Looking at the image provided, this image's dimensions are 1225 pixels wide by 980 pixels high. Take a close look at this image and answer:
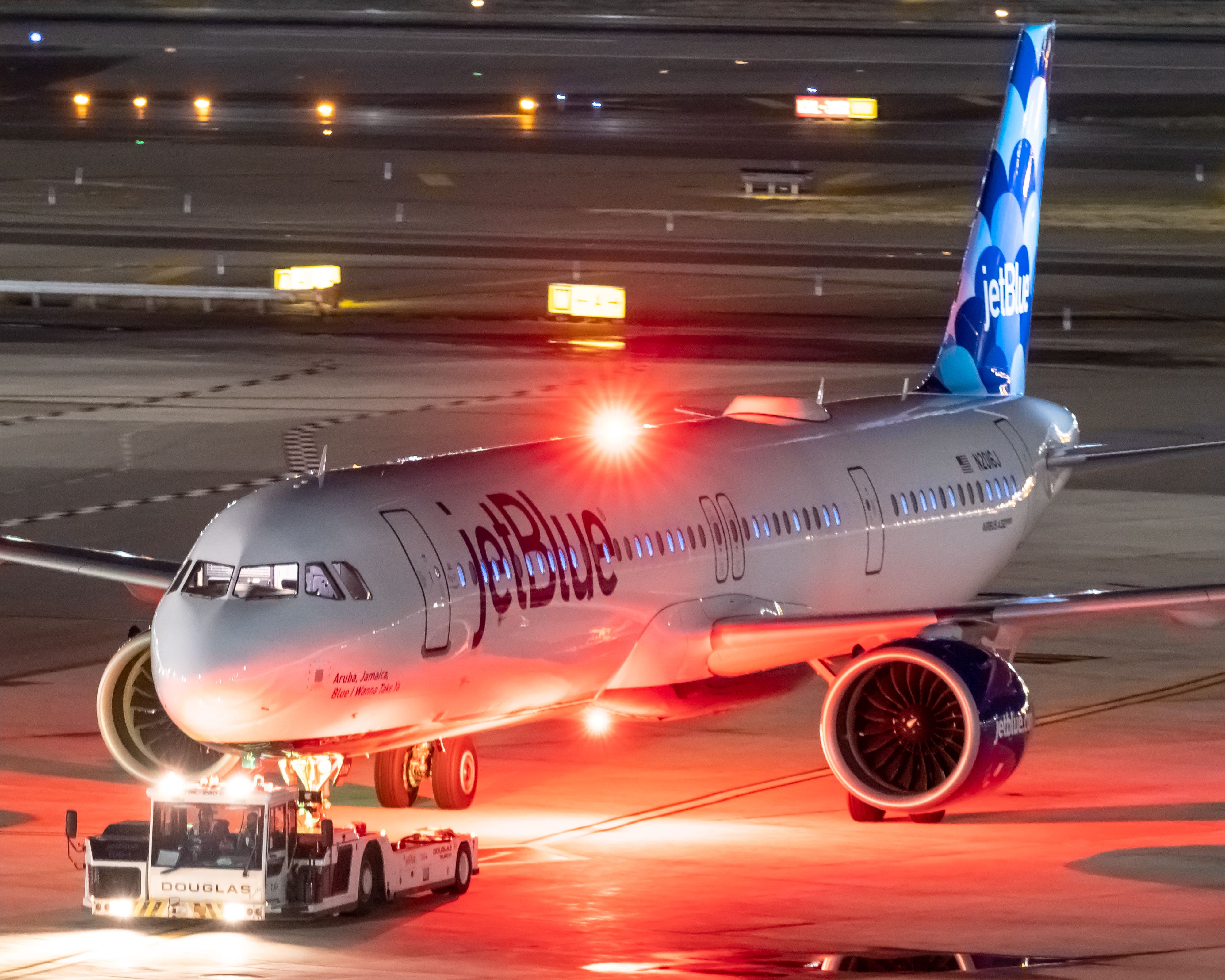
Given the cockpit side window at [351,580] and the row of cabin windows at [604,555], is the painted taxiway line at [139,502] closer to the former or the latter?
the row of cabin windows at [604,555]

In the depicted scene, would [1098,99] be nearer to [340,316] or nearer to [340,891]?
[340,316]

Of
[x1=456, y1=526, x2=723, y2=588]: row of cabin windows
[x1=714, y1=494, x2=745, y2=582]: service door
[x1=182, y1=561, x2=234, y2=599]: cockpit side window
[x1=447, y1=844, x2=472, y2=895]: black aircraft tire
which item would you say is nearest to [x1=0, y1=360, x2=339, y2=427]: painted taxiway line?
[x1=714, y1=494, x2=745, y2=582]: service door

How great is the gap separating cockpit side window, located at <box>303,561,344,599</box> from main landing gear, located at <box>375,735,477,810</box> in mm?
3484

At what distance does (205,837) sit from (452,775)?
16.4 feet

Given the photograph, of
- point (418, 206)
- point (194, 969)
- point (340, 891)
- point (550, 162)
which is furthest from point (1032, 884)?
point (550, 162)

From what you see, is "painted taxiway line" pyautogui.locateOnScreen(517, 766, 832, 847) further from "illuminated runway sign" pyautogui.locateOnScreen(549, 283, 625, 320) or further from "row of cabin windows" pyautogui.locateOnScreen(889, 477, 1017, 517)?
"illuminated runway sign" pyautogui.locateOnScreen(549, 283, 625, 320)

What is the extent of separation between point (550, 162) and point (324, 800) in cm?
8226

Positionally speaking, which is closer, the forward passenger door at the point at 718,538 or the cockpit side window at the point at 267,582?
the cockpit side window at the point at 267,582

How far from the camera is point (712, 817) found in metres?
26.0

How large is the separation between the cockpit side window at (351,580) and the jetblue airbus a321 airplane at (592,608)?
0.08 feet

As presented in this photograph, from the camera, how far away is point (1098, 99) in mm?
122312

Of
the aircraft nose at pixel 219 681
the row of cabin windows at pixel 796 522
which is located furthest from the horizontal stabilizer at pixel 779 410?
the aircraft nose at pixel 219 681

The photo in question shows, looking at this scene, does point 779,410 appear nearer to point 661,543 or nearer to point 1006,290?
point 661,543

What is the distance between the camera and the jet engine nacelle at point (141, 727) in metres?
26.2
